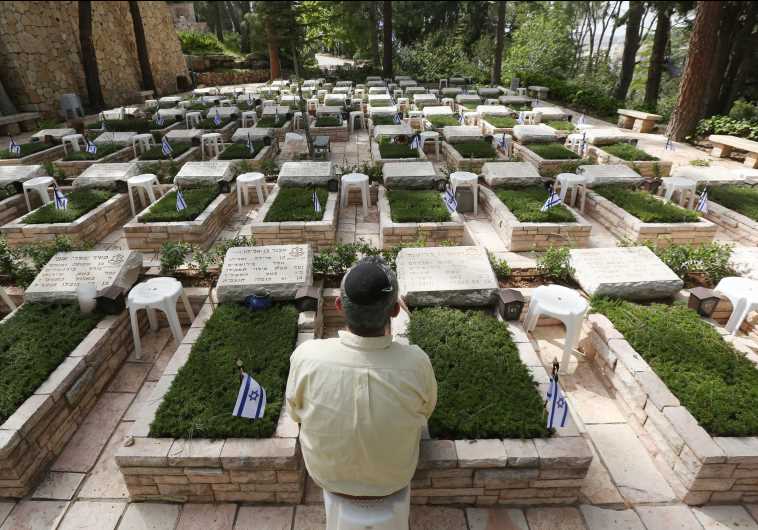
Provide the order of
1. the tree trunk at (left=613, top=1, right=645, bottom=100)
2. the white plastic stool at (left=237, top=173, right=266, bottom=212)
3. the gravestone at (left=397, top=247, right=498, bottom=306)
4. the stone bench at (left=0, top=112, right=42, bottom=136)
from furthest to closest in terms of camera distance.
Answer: the tree trunk at (left=613, top=1, right=645, bottom=100) < the stone bench at (left=0, top=112, right=42, bottom=136) < the white plastic stool at (left=237, top=173, right=266, bottom=212) < the gravestone at (left=397, top=247, right=498, bottom=306)

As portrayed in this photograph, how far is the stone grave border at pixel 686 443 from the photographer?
108 inches

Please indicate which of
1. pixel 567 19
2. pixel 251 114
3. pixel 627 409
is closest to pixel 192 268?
pixel 627 409

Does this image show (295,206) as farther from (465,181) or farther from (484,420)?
(484,420)

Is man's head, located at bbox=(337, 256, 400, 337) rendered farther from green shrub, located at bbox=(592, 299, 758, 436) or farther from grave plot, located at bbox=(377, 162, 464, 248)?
grave plot, located at bbox=(377, 162, 464, 248)

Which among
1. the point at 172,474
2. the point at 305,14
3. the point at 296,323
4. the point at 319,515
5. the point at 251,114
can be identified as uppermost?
the point at 305,14

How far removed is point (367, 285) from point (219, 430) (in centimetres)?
182

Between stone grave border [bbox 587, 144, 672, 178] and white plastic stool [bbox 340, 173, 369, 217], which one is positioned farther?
stone grave border [bbox 587, 144, 672, 178]

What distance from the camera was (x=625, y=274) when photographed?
14.6 ft

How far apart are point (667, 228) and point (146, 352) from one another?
6.65 m

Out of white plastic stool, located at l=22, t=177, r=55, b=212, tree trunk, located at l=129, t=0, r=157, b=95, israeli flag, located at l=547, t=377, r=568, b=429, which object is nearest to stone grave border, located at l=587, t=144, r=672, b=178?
israeli flag, located at l=547, t=377, r=568, b=429

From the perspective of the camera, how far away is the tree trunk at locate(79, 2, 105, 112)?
14984mm

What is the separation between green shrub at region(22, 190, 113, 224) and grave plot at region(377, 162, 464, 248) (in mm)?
4550

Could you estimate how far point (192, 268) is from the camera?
5215mm

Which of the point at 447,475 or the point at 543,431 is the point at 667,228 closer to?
the point at 543,431
